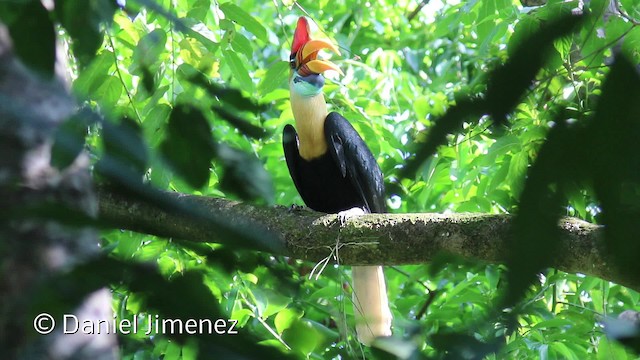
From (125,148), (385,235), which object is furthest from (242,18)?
(125,148)

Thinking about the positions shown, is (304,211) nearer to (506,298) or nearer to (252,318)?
(252,318)

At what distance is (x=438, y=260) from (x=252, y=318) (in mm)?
1848

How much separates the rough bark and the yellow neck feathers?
9.30ft

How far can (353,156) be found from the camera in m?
3.46

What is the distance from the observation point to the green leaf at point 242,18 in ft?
7.85

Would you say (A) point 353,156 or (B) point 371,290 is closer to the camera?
(B) point 371,290

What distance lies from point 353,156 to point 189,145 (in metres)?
2.75

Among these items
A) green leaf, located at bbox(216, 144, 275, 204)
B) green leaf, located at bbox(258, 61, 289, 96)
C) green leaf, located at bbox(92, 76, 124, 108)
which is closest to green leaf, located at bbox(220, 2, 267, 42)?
green leaf, located at bbox(258, 61, 289, 96)

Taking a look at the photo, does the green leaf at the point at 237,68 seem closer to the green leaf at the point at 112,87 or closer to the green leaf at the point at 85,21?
the green leaf at the point at 112,87

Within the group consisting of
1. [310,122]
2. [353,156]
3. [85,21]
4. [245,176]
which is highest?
[85,21]

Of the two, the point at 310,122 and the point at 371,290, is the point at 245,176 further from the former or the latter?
the point at 310,122

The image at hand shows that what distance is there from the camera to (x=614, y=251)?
1.72ft

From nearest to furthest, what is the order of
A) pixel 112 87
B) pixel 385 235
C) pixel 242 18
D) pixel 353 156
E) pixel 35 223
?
pixel 35 223 → pixel 112 87 → pixel 385 235 → pixel 242 18 → pixel 353 156

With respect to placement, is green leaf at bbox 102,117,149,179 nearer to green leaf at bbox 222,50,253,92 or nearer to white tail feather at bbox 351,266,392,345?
green leaf at bbox 222,50,253,92
